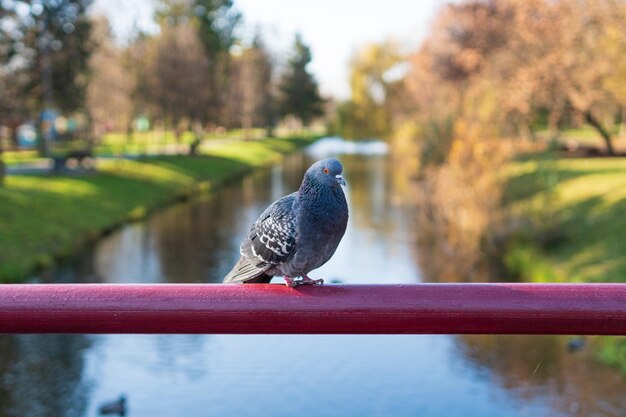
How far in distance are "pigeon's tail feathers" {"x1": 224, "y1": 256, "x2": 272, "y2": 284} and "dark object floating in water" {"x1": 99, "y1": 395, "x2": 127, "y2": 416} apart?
8.49m

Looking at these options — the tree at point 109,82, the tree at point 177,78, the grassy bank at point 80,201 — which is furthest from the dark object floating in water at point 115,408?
the tree at point 177,78

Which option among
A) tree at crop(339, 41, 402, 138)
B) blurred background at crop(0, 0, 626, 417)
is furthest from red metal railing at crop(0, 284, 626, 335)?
tree at crop(339, 41, 402, 138)

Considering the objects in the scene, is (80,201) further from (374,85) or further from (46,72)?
(374,85)

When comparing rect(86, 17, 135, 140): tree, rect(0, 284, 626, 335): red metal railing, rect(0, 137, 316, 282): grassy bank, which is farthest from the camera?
rect(86, 17, 135, 140): tree

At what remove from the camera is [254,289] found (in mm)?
2332

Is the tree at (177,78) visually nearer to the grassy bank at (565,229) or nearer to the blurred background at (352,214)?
the blurred background at (352,214)

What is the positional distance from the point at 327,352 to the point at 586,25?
17339 mm

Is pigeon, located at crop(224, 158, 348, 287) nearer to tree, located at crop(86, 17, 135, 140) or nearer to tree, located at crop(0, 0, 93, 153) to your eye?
tree, located at crop(0, 0, 93, 153)

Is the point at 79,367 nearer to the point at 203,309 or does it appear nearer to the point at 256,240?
the point at 256,240

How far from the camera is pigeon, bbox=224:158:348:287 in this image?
328 centimetres

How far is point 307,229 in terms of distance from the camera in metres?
3.29

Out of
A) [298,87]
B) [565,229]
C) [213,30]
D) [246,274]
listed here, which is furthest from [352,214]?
[298,87]

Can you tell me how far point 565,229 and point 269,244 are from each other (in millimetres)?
18879

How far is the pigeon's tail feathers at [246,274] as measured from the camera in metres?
3.42
